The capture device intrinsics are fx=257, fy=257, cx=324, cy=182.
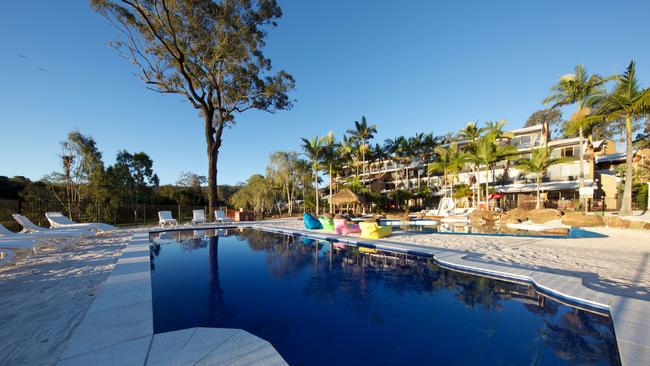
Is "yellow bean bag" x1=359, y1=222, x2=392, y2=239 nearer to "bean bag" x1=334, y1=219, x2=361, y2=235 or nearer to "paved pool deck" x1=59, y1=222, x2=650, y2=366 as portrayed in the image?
"bean bag" x1=334, y1=219, x2=361, y2=235

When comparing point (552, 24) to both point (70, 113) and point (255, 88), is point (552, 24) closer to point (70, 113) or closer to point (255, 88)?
point (255, 88)

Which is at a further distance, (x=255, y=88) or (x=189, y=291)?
(x=255, y=88)

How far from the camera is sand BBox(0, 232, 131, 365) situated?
2705 mm

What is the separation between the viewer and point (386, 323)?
3.54 meters

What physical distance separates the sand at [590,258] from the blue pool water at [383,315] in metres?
1.45

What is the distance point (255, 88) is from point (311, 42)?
18.6ft

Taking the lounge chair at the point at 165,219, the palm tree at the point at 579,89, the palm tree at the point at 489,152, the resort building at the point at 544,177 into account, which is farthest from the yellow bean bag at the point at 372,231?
the palm tree at the point at 579,89

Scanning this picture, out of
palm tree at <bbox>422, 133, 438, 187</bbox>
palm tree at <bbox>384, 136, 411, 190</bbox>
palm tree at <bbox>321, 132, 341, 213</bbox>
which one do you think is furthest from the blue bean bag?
palm tree at <bbox>422, 133, 438, 187</bbox>

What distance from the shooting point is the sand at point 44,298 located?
2705 millimetres

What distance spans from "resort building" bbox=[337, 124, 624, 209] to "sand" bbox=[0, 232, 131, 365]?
25892mm

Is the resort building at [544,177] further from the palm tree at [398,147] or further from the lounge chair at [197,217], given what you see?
the lounge chair at [197,217]

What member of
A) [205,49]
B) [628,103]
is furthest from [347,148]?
[628,103]

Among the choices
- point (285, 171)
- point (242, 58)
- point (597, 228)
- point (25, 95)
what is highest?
point (242, 58)

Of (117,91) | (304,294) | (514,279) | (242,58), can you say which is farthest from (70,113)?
(514,279)
